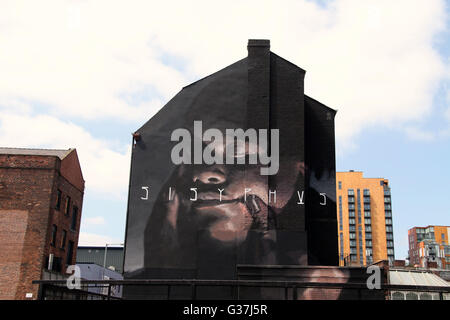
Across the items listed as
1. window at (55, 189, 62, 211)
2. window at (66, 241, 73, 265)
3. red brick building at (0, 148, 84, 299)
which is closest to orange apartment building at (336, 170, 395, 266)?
window at (66, 241, 73, 265)

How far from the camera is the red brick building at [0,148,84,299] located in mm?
33594

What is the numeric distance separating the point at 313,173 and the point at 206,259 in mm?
7546

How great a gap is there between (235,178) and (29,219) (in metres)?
19.2

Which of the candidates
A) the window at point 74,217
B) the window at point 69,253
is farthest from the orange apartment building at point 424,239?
the window at point 69,253

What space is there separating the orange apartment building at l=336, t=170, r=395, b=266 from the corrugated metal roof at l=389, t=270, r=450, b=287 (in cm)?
10857

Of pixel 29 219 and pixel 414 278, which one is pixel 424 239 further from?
pixel 29 219

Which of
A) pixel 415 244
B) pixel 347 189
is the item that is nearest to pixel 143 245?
pixel 347 189

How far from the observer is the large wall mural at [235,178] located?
77.0 ft

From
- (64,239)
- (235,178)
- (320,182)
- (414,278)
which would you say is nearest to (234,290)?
(235,178)

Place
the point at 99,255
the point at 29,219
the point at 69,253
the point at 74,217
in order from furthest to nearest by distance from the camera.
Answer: the point at 99,255
the point at 74,217
the point at 69,253
the point at 29,219

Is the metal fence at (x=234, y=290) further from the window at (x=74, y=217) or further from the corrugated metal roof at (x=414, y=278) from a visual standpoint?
the window at (x=74, y=217)

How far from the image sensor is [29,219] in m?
35.2

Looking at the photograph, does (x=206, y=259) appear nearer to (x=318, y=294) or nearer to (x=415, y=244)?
(x=318, y=294)

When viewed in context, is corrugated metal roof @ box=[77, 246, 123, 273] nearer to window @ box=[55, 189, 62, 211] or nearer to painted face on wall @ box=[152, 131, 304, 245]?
window @ box=[55, 189, 62, 211]
